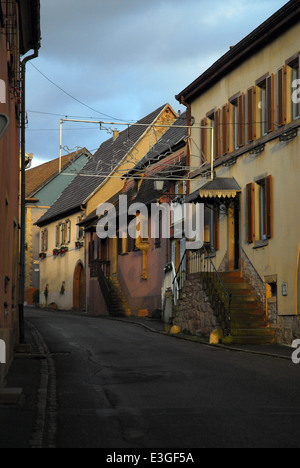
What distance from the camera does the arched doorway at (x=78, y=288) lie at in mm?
52766

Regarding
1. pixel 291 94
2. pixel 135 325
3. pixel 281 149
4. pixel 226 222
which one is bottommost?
pixel 135 325

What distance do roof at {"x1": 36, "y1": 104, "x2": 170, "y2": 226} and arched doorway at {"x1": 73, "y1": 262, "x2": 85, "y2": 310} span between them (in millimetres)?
3850

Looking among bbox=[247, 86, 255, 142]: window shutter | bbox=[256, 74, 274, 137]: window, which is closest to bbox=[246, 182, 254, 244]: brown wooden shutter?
bbox=[247, 86, 255, 142]: window shutter

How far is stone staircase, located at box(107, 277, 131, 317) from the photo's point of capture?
41.5 meters

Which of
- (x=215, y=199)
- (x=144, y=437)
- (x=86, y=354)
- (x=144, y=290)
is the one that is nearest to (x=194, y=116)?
(x=215, y=199)

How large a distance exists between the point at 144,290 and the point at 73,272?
50.4ft

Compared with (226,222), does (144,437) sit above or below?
below

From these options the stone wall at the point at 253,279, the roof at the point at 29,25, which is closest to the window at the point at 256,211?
the stone wall at the point at 253,279

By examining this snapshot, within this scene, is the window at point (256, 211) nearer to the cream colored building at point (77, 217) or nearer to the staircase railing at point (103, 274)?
the staircase railing at point (103, 274)

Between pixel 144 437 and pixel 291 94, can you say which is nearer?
pixel 144 437

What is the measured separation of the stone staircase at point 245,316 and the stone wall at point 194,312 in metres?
0.75

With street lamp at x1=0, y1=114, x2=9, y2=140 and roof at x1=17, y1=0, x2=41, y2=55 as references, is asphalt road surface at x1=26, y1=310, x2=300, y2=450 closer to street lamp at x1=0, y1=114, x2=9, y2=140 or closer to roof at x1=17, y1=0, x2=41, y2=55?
street lamp at x1=0, y1=114, x2=9, y2=140

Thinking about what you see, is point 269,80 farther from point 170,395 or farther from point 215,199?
point 170,395
